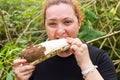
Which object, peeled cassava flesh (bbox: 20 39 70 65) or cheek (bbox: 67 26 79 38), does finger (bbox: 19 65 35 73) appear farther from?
cheek (bbox: 67 26 79 38)

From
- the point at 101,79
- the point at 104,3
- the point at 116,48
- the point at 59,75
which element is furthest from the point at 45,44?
the point at 104,3

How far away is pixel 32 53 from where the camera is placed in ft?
5.08

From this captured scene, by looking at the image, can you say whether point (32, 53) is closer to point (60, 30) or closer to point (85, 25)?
point (60, 30)

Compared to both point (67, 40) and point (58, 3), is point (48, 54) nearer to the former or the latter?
point (67, 40)

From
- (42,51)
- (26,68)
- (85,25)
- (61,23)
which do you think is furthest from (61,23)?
(85,25)

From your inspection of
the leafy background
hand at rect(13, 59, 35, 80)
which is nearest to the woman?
hand at rect(13, 59, 35, 80)

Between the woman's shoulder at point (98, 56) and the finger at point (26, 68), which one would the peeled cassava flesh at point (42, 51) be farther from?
the woman's shoulder at point (98, 56)

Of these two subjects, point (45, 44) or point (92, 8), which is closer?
point (45, 44)

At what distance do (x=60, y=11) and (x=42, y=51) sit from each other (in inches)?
8.3

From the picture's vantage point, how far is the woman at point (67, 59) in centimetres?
149

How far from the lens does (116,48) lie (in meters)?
2.76

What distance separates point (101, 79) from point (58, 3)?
452 mm

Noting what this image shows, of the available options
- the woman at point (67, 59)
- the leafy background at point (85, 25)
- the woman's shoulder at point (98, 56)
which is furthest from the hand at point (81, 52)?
the leafy background at point (85, 25)

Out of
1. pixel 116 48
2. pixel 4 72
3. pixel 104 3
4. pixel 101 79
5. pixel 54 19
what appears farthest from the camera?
pixel 104 3
